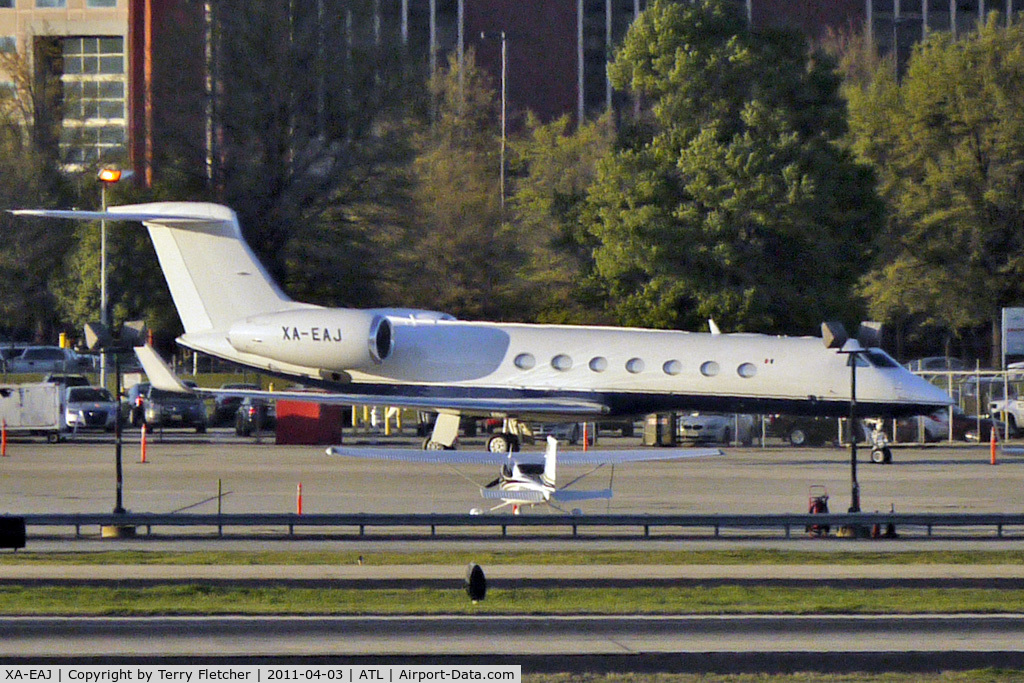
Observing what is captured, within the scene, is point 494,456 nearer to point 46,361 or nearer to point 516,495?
point 516,495

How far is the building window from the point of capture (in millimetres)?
59250

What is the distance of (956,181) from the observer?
2147 inches

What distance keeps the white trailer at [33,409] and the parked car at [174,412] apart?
5.82 meters

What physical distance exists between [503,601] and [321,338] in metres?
18.7

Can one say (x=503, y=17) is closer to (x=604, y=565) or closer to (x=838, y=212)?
(x=838, y=212)

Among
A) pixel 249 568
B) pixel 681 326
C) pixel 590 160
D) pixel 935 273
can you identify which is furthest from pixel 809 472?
pixel 590 160

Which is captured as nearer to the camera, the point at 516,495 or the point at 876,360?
the point at 516,495

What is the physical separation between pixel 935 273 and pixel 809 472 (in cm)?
2891

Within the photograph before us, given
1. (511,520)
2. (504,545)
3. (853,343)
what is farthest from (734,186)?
(504,545)

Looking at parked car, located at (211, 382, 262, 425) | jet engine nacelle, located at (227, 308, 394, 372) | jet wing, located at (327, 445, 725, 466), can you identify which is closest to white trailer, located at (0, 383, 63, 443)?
jet engine nacelle, located at (227, 308, 394, 372)

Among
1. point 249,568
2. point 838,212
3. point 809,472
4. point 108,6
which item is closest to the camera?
point 249,568

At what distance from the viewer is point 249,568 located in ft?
53.9

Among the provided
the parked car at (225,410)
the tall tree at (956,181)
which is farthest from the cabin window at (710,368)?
the tall tree at (956,181)

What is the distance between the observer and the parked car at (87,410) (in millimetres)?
40938
